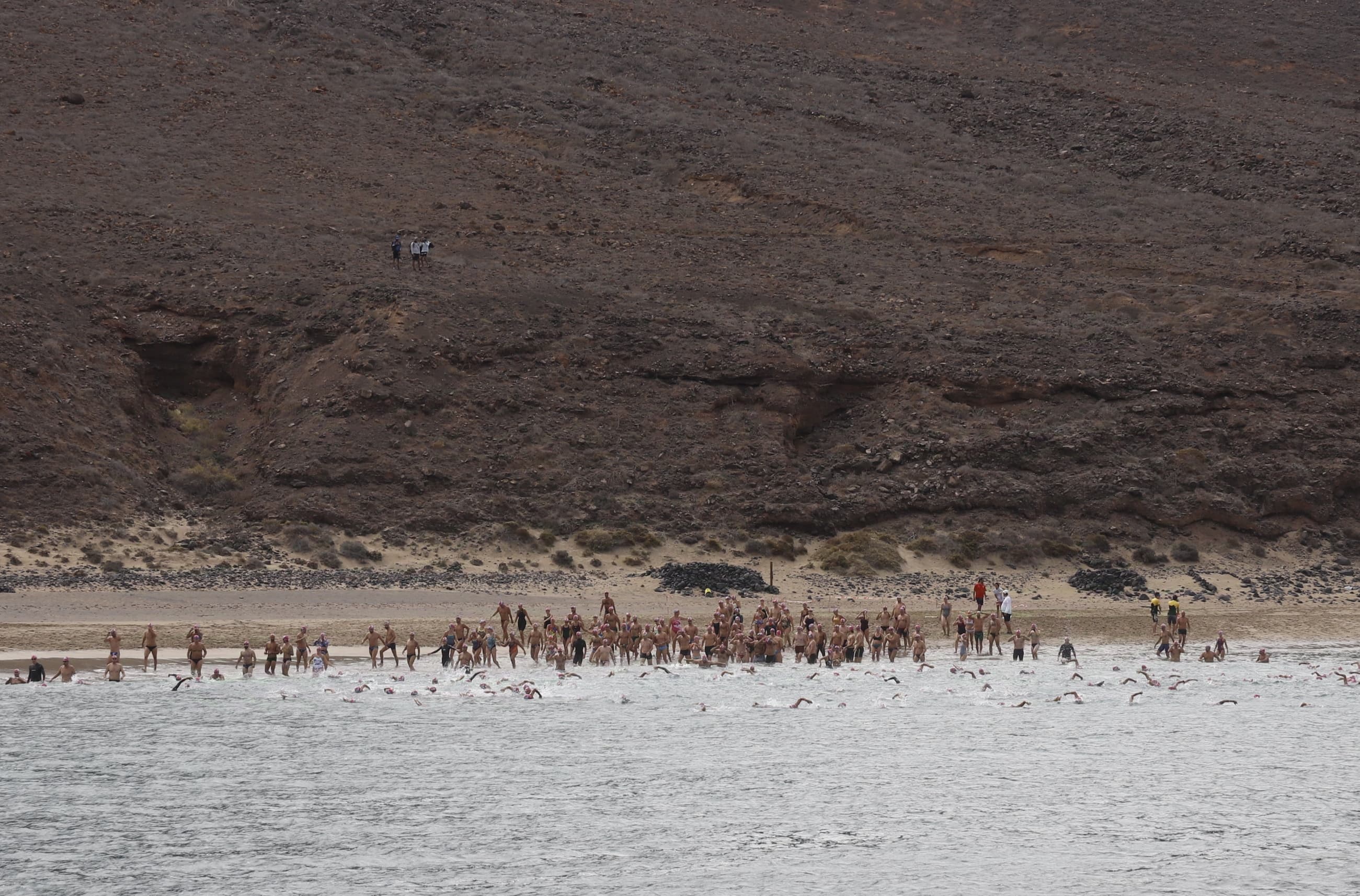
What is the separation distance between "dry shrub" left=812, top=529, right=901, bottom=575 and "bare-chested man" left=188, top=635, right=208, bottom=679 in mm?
21665

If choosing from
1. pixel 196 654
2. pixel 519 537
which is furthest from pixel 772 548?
pixel 196 654

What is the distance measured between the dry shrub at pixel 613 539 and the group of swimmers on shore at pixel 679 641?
6.15 meters

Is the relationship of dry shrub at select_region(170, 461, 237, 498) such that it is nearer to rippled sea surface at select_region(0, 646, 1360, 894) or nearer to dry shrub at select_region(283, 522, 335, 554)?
dry shrub at select_region(283, 522, 335, 554)

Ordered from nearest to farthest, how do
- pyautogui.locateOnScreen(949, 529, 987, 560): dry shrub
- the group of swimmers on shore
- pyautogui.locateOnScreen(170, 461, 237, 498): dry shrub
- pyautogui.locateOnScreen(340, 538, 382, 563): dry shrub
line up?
1. the group of swimmers on shore
2. pyautogui.locateOnScreen(340, 538, 382, 563): dry shrub
3. pyautogui.locateOnScreen(170, 461, 237, 498): dry shrub
4. pyautogui.locateOnScreen(949, 529, 987, 560): dry shrub

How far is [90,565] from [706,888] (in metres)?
29.2

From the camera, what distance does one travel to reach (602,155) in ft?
258

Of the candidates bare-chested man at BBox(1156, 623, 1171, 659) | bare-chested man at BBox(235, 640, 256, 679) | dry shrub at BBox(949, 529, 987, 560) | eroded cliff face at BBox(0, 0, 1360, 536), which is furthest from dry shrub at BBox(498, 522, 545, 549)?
bare-chested man at BBox(1156, 623, 1171, 659)

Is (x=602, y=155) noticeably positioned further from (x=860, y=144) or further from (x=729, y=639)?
(x=729, y=639)

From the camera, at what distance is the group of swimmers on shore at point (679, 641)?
116 feet

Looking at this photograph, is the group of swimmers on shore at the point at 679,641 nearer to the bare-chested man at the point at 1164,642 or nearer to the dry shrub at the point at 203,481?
the bare-chested man at the point at 1164,642

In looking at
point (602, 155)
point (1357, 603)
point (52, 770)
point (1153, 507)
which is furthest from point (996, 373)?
point (52, 770)

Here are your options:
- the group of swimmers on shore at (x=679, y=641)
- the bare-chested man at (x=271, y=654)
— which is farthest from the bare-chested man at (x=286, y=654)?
the bare-chested man at (x=271, y=654)

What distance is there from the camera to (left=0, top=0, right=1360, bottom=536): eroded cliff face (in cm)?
5200

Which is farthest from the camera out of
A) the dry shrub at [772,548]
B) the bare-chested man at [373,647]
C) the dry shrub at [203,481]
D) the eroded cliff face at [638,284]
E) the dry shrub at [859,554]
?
the eroded cliff face at [638,284]
